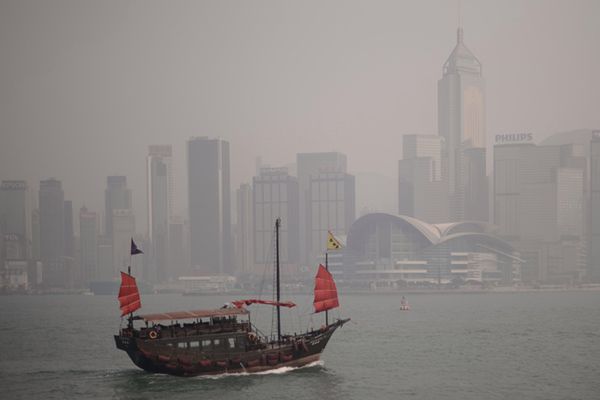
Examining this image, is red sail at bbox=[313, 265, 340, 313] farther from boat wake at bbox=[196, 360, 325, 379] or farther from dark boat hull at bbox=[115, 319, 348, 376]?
boat wake at bbox=[196, 360, 325, 379]

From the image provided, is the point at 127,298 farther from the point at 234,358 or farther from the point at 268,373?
the point at 268,373

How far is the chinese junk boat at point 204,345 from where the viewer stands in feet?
245

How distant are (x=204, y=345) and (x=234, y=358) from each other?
2722mm

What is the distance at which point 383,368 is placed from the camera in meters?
83.8

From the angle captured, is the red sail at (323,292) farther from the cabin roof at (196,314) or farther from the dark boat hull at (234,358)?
the cabin roof at (196,314)

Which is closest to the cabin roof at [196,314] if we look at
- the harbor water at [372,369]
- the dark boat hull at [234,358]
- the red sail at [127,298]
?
the dark boat hull at [234,358]

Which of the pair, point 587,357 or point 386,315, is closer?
point 587,357

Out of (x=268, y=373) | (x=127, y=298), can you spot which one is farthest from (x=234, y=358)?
(x=127, y=298)

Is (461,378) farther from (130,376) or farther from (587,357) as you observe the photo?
(130,376)

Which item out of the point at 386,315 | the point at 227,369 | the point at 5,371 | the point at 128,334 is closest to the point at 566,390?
the point at 227,369

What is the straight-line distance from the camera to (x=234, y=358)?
76875 mm

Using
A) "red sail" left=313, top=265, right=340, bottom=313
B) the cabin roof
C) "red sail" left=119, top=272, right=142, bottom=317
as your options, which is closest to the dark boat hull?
the cabin roof

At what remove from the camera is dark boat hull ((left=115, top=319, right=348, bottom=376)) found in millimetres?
74625

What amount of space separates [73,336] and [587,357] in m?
63.1
